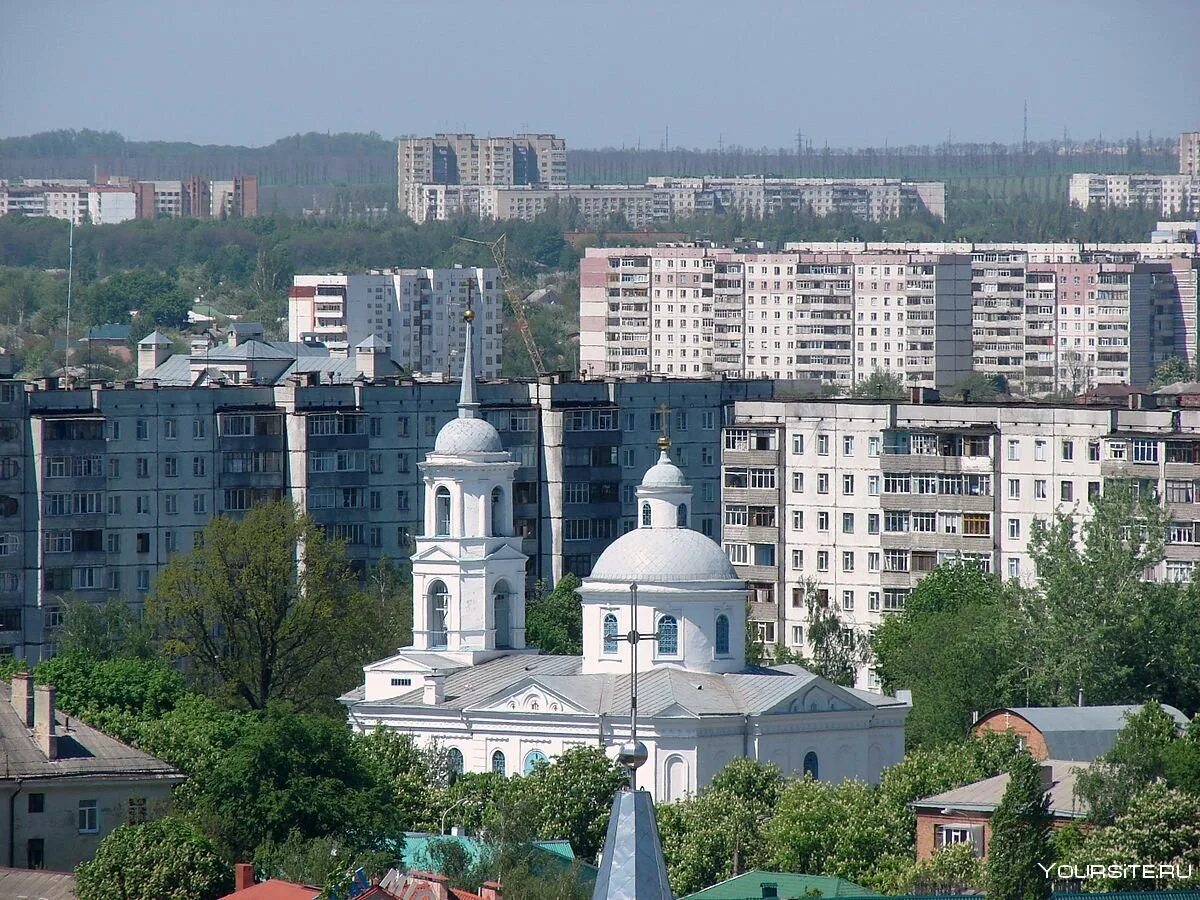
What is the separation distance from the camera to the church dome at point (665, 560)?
2547 inches

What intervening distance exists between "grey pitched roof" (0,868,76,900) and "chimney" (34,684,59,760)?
14.7ft

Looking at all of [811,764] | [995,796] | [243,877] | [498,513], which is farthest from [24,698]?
[995,796]

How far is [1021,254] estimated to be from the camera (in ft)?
639

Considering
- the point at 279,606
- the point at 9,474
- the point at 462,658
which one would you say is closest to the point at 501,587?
the point at 462,658

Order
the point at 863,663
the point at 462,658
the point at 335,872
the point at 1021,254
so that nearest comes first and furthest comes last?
the point at 335,872, the point at 462,658, the point at 863,663, the point at 1021,254

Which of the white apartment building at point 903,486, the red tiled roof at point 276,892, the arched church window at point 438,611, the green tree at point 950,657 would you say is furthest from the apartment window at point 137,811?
the white apartment building at point 903,486

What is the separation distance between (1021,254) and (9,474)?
119408 mm

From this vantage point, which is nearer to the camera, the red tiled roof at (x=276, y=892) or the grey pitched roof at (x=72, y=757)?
the red tiled roof at (x=276, y=892)

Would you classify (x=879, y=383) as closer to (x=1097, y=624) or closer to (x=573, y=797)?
(x=1097, y=624)

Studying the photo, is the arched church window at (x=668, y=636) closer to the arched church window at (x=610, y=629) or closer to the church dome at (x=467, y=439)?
the arched church window at (x=610, y=629)

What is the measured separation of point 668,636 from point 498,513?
17.0 ft

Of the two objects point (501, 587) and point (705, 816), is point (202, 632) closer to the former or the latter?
point (501, 587)

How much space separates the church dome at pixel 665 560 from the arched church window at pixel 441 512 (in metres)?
3.87

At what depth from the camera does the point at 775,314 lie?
183500 mm
